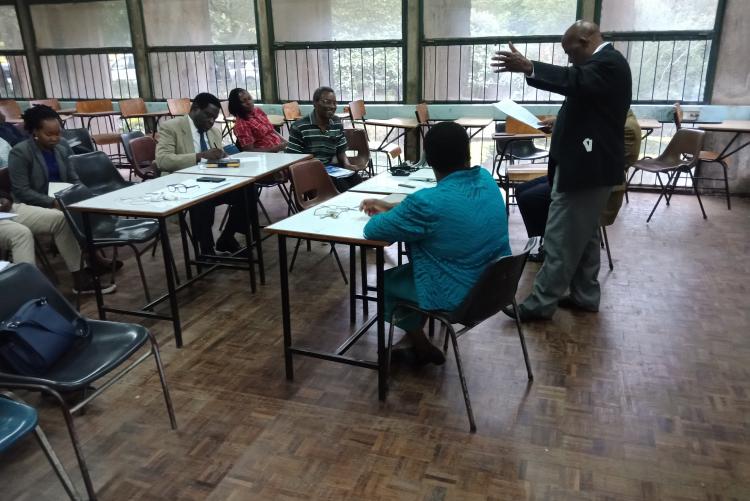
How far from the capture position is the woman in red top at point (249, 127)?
198 inches

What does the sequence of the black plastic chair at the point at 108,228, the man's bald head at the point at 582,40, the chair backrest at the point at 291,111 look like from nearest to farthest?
the man's bald head at the point at 582,40 → the black plastic chair at the point at 108,228 → the chair backrest at the point at 291,111

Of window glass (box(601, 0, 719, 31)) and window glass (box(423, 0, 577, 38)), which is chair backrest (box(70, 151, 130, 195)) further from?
window glass (box(601, 0, 719, 31))

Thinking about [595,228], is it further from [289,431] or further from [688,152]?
[688,152]

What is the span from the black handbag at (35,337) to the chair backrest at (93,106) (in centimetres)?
644

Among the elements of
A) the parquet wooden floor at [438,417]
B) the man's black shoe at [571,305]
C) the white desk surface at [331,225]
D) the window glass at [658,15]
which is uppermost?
the window glass at [658,15]

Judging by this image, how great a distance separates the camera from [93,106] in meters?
7.66

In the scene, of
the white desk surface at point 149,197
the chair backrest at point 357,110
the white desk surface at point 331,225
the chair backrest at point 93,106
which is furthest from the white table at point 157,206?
the chair backrest at point 93,106

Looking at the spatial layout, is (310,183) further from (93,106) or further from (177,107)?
(93,106)

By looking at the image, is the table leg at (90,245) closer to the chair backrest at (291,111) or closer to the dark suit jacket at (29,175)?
the dark suit jacket at (29,175)

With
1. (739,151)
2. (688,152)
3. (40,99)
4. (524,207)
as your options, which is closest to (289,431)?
(524,207)

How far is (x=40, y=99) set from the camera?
862 cm

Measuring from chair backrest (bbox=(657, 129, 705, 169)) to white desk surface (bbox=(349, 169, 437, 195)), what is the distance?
2.87m

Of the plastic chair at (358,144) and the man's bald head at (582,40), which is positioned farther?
the plastic chair at (358,144)

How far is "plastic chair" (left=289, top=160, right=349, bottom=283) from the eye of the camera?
367cm
